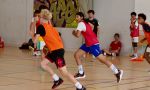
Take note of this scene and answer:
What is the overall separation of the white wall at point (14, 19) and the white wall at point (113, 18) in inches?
177

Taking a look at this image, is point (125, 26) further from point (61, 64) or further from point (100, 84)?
point (61, 64)

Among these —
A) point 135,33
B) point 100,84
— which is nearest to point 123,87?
point 100,84

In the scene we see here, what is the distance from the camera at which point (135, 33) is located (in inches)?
668

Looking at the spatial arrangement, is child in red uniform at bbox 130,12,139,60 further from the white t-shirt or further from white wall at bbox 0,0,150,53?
the white t-shirt

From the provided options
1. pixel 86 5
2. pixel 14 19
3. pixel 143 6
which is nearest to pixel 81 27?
pixel 143 6

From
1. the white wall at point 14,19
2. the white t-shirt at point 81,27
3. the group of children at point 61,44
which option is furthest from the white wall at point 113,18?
the white t-shirt at point 81,27

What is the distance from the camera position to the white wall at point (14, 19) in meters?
22.3

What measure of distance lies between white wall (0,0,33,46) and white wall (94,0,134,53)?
4498 mm

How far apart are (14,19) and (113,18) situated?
6445 millimetres

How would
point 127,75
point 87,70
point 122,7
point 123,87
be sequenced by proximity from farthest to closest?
point 122,7, point 87,70, point 127,75, point 123,87

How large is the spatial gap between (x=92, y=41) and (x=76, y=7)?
1064cm

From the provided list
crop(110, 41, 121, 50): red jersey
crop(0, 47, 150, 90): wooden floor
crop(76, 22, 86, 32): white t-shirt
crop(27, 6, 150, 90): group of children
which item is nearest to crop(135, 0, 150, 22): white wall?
crop(110, 41, 121, 50): red jersey

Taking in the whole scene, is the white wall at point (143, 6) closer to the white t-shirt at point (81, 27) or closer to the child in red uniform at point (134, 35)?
the child in red uniform at point (134, 35)

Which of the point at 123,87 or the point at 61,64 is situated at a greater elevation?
the point at 61,64
